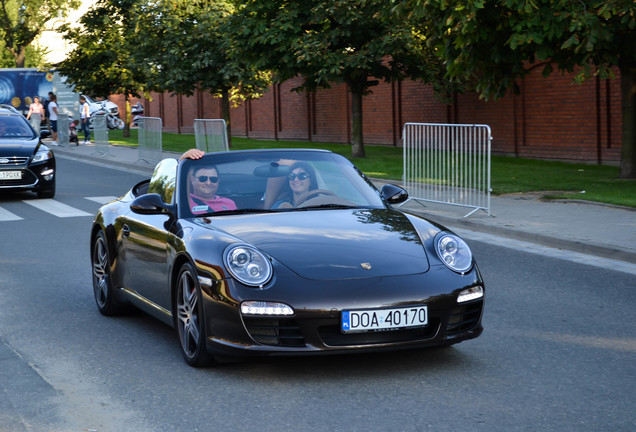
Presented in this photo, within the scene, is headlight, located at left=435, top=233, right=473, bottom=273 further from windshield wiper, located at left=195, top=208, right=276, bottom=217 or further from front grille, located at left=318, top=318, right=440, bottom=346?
windshield wiper, located at left=195, top=208, right=276, bottom=217

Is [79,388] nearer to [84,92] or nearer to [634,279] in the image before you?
[634,279]

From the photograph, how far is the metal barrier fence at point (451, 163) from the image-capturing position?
14594mm

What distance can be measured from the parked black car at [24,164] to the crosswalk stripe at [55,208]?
0.31 m

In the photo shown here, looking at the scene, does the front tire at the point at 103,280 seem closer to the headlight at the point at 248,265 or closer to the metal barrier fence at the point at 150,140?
the headlight at the point at 248,265

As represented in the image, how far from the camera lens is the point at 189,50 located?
31125 millimetres

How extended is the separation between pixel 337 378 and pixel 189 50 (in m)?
26.4

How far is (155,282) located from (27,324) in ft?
4.82

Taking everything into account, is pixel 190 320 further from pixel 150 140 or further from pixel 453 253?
pixel 150 140

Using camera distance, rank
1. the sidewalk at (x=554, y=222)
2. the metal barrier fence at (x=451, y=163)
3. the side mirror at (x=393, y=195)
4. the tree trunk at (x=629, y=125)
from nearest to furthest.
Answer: the side mirror at (x=393, y=195) → the sidewalk at (x=554, y=222) → the metal barrier fence at (x=451, y=163) → the tree trunk at (x=629, y=125)

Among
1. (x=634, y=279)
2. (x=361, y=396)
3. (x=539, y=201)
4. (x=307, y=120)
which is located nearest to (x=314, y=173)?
(x=361, y=396)

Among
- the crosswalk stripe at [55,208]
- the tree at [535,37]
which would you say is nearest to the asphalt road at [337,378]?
the crosswalk stripe at [55,208]

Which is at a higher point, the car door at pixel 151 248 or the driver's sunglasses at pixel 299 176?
the driver's sunglasses at pixel 299 176

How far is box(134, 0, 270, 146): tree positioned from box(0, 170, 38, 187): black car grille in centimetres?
1180

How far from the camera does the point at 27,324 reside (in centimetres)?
771
